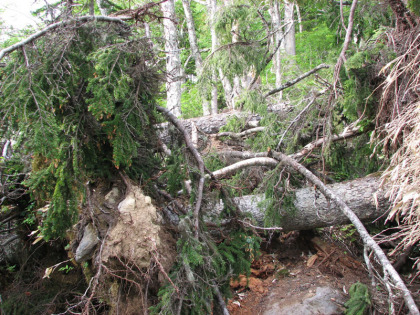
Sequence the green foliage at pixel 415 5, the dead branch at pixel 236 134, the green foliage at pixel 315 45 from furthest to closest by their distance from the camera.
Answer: the green foliage at pixel 315 45 < the dead branch at pixel 236 134 < the green foliage at pixel 415 5

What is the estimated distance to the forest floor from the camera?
3395 mm

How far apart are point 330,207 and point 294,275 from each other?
3.50ft

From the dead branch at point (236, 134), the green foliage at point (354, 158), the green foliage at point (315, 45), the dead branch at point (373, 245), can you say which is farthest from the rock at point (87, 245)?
the green foliage at point (315, 45)

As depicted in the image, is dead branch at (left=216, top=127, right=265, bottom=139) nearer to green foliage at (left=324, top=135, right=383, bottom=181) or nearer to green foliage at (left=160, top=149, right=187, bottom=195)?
green foliage at (left=324, top=135, right=383, bottom=181)

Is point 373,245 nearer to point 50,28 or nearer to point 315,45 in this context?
point 50,28

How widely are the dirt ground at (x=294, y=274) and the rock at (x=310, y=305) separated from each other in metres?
0.01

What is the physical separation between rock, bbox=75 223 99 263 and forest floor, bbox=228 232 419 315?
1.54 metres

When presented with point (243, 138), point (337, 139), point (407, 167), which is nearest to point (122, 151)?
point (407, 167)

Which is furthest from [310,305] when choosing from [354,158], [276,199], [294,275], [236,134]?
[236,134]

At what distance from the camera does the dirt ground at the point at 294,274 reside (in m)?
3.58

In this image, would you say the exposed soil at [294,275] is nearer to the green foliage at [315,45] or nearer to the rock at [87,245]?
the rock at [87,245]

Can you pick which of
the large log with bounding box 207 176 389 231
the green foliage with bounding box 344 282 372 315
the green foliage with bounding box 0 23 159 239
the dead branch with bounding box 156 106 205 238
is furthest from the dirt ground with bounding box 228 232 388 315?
the green foliage with bounding box 0 23 159 239

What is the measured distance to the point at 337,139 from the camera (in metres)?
4.57

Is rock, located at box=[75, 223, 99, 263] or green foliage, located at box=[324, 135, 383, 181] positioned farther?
green foliage, located at box=[324, 135, 383, 181]
